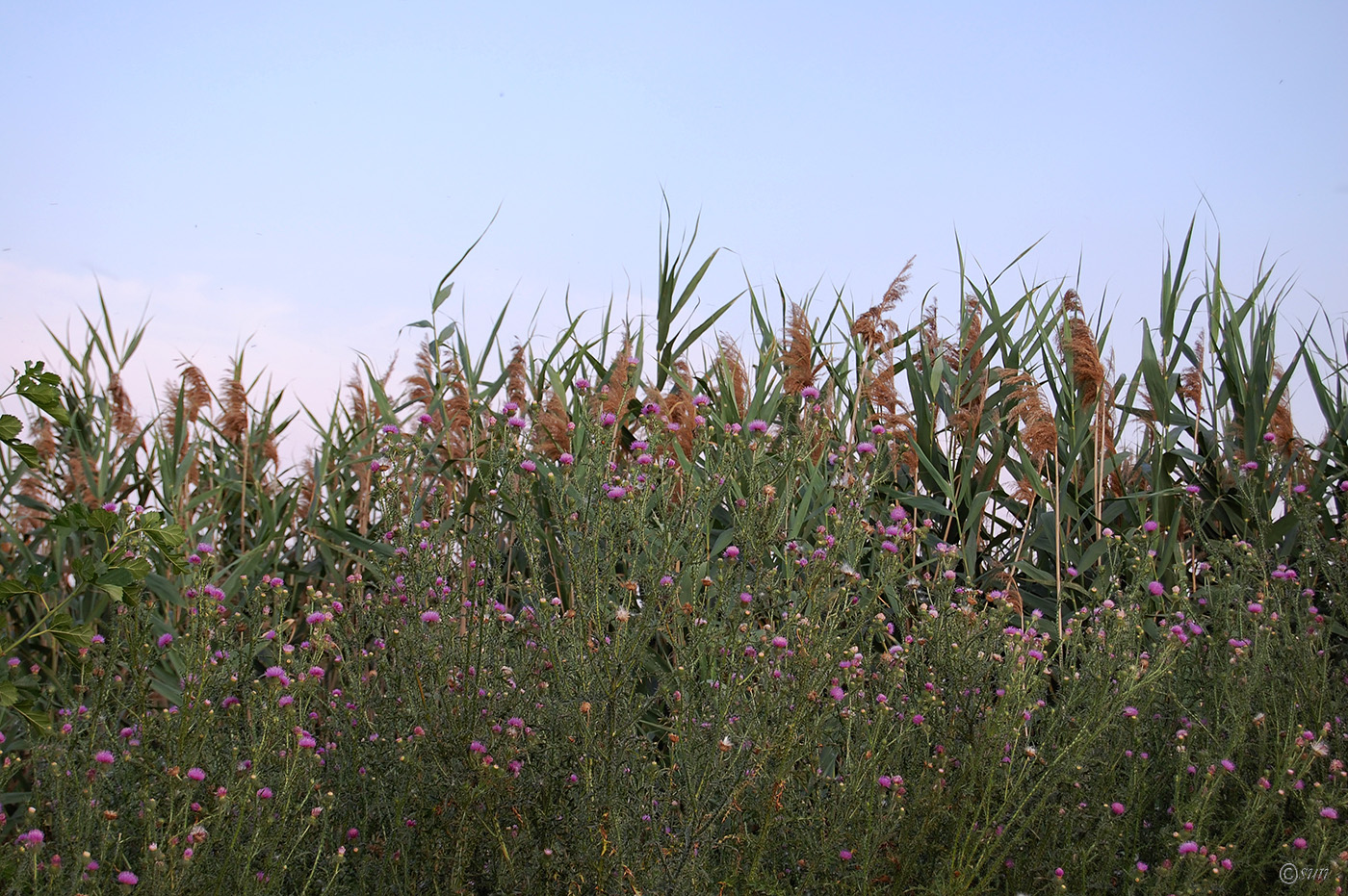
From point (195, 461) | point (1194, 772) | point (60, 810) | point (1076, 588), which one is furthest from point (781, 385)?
point (60, 810)

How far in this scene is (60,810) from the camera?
7.14ft

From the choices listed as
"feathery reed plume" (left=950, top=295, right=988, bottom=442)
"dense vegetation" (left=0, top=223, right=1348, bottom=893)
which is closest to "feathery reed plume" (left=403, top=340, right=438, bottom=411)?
"dense vegetation" (left=0, top=223, right=1348, bottom=893)

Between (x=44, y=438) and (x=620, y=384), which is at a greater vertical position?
(x=620, y=384)

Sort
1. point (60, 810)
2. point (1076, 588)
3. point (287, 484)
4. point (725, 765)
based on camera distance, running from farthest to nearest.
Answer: point (287, 484) < point (1076, 588) < point (60, 810) < point (725, 765)

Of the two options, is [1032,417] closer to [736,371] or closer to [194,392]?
[736,371]

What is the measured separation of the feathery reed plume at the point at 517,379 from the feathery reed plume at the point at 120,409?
1.53 m

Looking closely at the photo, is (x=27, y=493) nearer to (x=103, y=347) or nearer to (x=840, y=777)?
(x=103, y=347)

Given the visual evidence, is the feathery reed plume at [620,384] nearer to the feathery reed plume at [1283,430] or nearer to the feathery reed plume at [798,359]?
the feathery reed plume at [798,359]

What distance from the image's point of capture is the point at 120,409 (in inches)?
162

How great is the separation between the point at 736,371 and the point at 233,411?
2151mm

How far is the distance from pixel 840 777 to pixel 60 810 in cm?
181

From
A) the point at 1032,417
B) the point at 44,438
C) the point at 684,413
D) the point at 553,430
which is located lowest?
the point at 44,438

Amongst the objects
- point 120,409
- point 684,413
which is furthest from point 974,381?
point 120,409

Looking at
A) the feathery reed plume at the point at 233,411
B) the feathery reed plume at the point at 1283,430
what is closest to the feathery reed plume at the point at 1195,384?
the feathery reed plume at the point at 1283,430
